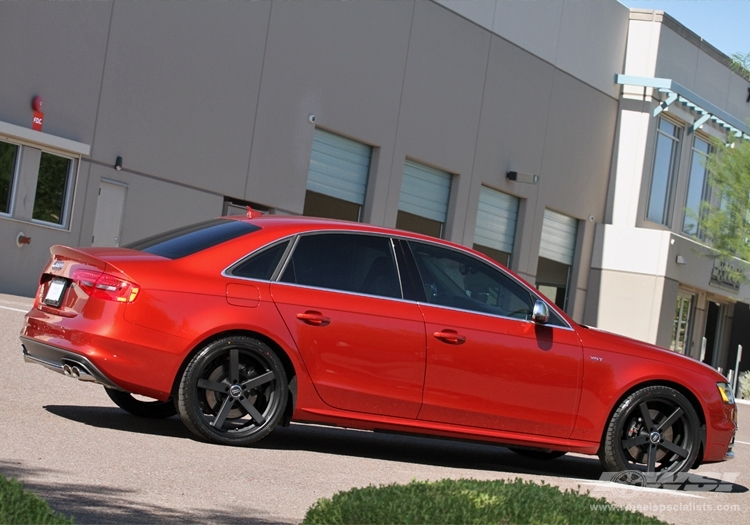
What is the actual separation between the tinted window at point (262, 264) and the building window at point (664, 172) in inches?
1106

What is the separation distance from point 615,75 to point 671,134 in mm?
3032

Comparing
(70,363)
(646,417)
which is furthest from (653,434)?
(70,363)

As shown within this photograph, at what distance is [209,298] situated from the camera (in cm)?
698

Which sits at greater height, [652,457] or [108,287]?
[108,287]

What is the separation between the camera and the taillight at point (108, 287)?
22.4 feet

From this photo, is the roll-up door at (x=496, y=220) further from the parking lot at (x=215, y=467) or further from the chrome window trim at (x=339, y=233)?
the chrome window trim at (x=339, y=233)

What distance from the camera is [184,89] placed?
21.3 m

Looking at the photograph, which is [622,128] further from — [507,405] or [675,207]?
[507,405]

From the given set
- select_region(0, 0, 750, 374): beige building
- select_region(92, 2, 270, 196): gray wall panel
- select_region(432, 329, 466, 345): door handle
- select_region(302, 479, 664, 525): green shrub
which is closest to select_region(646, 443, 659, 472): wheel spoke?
select_region(432, 329, 466, 345): door handle

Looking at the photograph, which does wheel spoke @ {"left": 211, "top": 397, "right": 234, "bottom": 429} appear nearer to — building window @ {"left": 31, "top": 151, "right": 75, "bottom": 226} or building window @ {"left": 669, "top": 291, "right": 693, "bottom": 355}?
building window @ {"left": 31, "top": 151, "right": 75, "bottom": 226}

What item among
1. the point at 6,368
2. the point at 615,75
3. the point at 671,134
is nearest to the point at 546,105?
the point at 615,75

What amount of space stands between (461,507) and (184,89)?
17.7m

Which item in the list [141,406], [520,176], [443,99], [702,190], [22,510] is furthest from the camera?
[702,190]

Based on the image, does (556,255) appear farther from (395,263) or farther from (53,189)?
(395,263)
